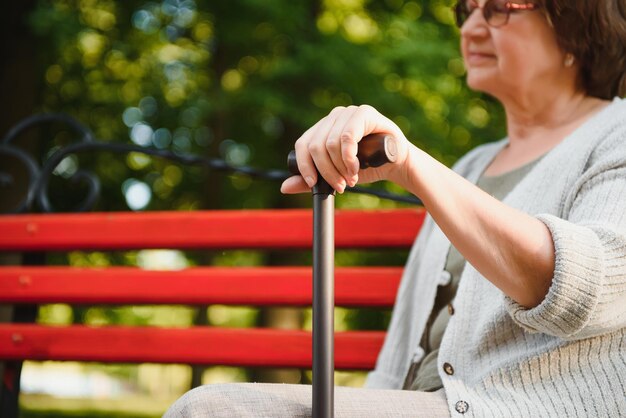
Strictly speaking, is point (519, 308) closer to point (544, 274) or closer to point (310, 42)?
point (544, 274)

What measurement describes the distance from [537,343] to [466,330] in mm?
183

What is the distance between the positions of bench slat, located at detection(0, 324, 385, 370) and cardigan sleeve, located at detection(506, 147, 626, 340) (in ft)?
3.90

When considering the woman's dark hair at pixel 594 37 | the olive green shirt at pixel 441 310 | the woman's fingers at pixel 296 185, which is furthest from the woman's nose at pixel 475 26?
the woman's fingers at pixel 296 185

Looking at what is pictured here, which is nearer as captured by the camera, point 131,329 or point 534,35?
point 534,35

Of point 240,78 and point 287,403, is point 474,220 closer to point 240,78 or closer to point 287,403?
point 287,403

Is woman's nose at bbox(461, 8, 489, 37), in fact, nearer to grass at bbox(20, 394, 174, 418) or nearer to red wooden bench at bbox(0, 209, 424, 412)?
red wooden bench at bbox(0, 209, 424, 412)

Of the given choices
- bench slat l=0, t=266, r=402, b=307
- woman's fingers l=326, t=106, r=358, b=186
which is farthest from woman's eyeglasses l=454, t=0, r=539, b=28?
woman's fingers l=326, t=106, r=358, b=186

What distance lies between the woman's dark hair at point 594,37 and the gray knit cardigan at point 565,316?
0.63 ft

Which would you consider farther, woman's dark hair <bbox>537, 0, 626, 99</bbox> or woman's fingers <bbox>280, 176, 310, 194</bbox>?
woman's dark hair <bbox>537, 0, 626, 99</bbox>

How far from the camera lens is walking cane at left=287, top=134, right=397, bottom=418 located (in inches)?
56.3

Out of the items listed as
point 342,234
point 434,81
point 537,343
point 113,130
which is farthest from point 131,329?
point 113,130

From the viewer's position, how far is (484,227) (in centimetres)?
153

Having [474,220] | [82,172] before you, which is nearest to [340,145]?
[474,220]

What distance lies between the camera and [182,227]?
2.96m
